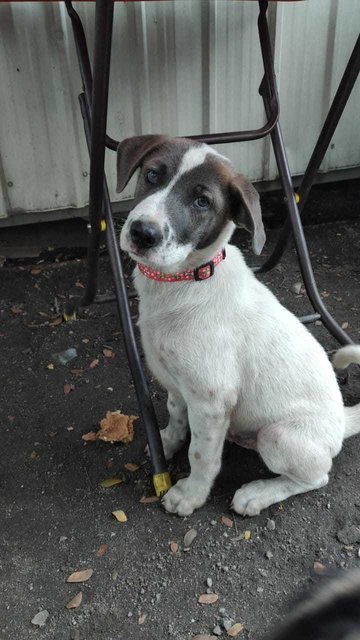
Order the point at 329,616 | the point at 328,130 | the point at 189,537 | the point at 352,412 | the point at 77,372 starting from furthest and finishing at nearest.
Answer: the point at 77,372 < the point at 328,130 < the point at 352,412 < the point at 189,537 < the point at 329,616

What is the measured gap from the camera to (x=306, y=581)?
83.6 inches

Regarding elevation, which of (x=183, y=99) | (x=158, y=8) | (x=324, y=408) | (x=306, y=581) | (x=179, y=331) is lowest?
(x=306, y=581)

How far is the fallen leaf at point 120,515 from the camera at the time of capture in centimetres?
234

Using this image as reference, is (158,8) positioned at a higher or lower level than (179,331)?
higher

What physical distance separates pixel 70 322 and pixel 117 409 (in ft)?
2.84

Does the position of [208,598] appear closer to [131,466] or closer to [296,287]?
[131,466]

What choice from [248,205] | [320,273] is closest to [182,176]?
[248,205]

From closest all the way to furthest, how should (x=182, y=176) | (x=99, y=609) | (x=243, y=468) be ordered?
(x=182, y=176) → (x=99, y=609) → (x=243, y=468)

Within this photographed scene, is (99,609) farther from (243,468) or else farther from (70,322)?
(70,322)

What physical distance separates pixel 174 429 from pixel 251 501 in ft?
1.61

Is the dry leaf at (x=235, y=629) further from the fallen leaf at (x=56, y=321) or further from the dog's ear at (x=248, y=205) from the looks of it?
the fallen leaf at (x=56, y=321)

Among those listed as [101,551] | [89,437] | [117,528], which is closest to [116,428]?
[89,437]

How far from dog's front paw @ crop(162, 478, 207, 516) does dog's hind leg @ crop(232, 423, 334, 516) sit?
160 millimetres

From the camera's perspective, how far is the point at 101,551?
2225mm
